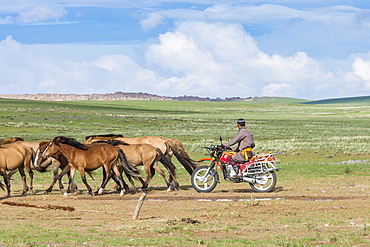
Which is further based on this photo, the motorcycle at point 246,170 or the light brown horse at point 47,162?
the light brown horse at point 47,162

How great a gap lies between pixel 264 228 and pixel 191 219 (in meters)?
1.75

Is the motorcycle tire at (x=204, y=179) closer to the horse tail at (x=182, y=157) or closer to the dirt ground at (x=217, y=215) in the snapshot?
the dirt ground at (x=217, y=215)

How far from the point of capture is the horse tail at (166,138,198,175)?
18922 mm

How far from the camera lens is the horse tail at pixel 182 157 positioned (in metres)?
18.9

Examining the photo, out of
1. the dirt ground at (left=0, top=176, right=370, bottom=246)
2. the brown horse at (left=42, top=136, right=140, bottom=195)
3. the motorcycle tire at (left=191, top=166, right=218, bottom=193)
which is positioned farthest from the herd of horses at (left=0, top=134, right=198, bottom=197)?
the motorcycle tire at (left=191, top=166, right=218, bottom=193)

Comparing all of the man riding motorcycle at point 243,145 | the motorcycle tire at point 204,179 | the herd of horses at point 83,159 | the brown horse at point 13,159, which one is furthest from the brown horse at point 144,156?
the brown horse at point 13,159

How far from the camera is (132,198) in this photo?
635 inches

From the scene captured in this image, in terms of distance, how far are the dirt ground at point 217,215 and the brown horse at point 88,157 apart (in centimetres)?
69

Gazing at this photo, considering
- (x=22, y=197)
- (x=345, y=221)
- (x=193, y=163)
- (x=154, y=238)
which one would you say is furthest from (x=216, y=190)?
(x=154, y=238)

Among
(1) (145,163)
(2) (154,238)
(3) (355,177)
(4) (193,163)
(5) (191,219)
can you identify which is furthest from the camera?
(3) (355,177)

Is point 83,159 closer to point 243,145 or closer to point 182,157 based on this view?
point 182,157

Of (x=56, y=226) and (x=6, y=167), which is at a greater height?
(x=6, y=167)

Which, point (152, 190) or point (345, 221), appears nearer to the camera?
point (345, 221)

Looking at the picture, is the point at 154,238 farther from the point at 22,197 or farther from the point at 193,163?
the point at 193,163
